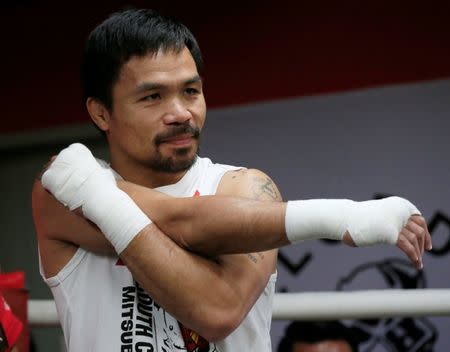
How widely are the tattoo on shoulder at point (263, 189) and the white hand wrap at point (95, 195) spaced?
26 centimetres

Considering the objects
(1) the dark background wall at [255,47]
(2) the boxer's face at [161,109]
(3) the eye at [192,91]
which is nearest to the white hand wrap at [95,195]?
(2) the boxer's face at [161,109]

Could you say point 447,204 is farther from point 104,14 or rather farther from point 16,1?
point 16,1

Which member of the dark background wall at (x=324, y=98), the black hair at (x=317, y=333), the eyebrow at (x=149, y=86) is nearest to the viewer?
the eyebrow at (x=149, y=86)

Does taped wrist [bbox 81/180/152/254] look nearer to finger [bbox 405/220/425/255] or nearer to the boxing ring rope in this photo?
finger [bbox 405/220/425/255]

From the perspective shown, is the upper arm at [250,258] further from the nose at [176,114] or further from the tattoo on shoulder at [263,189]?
the nose at [176,114]

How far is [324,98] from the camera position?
397 cm

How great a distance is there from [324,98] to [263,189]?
2.13 m

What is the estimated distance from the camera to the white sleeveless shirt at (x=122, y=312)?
1.83 meters

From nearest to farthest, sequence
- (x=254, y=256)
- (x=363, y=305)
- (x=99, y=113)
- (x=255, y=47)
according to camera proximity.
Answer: (x=254, y=256), (x=99, y=113), (x=363, y=305), (x=255, y=47)

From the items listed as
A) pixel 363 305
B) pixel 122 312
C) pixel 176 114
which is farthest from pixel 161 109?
pixel 363 305

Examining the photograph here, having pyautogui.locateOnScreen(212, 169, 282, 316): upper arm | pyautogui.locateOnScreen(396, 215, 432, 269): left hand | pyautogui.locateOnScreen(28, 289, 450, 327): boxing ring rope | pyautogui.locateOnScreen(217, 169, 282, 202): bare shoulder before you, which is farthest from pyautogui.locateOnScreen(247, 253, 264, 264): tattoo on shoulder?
pyautogui.locateOnScreen(28, 289, 450, 327): boxing ring rope

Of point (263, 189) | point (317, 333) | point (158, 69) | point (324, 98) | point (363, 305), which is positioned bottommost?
point (317, 333)

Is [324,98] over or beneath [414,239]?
beneath

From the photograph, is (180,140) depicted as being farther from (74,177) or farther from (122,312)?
(122,312)
